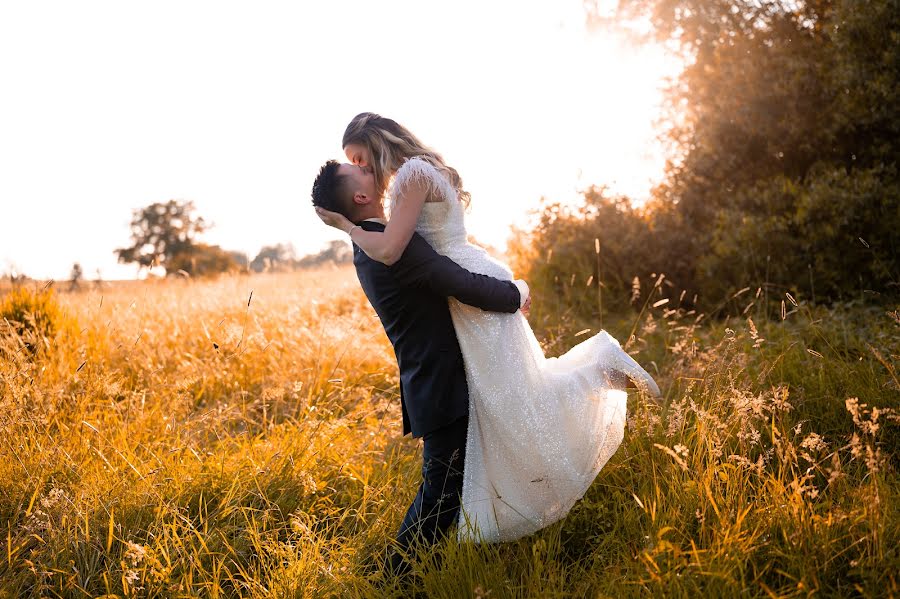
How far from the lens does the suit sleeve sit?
8.17 feet

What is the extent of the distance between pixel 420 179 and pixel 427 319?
554 mm

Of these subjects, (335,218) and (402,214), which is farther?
(335,218)

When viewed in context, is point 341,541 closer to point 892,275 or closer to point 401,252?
point 401,252

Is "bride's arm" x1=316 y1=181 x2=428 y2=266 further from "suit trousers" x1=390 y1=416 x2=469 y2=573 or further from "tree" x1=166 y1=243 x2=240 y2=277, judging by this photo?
"tree" x1=166 y1=243 x2=240 y2=277

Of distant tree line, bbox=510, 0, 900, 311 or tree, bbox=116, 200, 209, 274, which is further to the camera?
tree, bbox=116, 200, 209, 274

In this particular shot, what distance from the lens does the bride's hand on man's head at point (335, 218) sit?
2.63 meters

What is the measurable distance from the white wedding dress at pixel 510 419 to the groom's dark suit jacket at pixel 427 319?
7 centimetres

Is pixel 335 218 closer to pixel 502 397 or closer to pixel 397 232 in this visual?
pixel 397 232

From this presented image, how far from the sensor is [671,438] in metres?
3.24

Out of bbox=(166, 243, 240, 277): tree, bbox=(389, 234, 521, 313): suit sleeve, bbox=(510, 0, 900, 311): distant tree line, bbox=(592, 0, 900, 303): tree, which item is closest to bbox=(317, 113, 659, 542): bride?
bbox=(389, 234, 521, 313): suit sleeve

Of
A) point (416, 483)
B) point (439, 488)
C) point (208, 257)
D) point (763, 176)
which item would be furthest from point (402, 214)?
point (208, 257)

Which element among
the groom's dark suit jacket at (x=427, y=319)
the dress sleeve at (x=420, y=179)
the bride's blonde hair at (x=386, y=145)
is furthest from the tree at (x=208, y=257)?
the dress sleeve at (x=420, y=179)

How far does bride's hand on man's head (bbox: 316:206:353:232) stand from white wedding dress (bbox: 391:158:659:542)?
0.29 metres

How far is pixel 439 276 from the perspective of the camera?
2.49 meters
